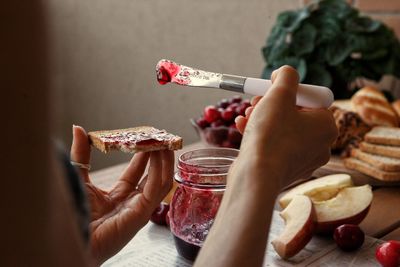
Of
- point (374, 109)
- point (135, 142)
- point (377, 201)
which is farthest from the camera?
point (374, 109)

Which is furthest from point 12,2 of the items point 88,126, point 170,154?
point 88,126

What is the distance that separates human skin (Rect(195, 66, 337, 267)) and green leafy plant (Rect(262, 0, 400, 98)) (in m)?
1.23

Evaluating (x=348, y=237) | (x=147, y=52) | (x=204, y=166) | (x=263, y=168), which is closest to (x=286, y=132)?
(x=263, y=168)

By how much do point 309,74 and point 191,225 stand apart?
1.13 metres

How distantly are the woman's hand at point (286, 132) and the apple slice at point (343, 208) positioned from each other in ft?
0.94

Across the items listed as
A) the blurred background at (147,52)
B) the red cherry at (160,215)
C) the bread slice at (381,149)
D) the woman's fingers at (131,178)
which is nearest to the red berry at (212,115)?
the bread slice at (381,149)

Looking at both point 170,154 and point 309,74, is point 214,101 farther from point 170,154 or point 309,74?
point 170,154

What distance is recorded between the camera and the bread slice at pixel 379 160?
1264 mm

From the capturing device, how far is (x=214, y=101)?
249cm

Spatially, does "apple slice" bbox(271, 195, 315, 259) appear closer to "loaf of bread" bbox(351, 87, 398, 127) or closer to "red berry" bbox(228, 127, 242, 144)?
"red berry" bbox(228, 127, 242, 144)

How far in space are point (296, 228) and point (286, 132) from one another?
343mm

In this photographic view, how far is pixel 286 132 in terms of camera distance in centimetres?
61

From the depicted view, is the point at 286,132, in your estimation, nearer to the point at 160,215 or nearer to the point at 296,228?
the point at 296,228

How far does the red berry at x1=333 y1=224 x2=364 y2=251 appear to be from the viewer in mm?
919
